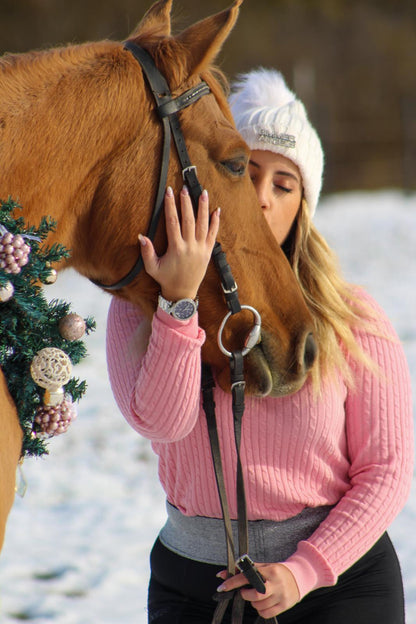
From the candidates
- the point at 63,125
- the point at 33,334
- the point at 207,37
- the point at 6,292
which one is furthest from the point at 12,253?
the point at 207,37

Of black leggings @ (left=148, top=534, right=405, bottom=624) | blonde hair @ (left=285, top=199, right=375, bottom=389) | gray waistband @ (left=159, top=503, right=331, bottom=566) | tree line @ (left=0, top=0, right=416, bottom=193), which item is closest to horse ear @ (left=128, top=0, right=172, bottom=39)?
blonde hair @ (left=285, top=199, right=375, bottom=389)

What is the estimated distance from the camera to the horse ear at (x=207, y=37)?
5.50 ft

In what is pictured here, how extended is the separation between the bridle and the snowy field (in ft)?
2.20

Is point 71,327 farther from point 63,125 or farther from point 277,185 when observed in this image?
point 277,185

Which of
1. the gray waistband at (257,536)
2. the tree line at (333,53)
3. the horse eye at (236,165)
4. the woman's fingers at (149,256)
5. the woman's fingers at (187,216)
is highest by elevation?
the tree line at (333,53)

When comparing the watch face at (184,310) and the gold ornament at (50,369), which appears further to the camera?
the watch face at (184,310)

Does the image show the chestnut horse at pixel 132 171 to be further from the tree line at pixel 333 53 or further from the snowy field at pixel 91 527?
the tree line at pixel 333 53

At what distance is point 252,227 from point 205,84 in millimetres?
372

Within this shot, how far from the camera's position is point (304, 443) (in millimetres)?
1884

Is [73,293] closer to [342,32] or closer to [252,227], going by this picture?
[252,227]

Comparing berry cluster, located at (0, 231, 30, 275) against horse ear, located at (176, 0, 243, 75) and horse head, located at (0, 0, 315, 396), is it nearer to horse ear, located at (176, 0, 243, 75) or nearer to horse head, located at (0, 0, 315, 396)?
horse head, located at (0, 0, 315, 396)

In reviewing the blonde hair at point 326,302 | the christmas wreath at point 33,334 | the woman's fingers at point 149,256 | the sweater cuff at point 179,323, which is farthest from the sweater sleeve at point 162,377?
the blonde hair at point 326,302

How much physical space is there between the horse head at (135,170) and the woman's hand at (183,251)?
0.04 meters

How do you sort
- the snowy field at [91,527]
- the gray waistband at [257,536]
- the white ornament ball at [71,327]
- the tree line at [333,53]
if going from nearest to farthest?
the white ornament ball at [71,327], the gray waistband at [257,536], the snowy field at [91,527], the tree line at [333,53]
